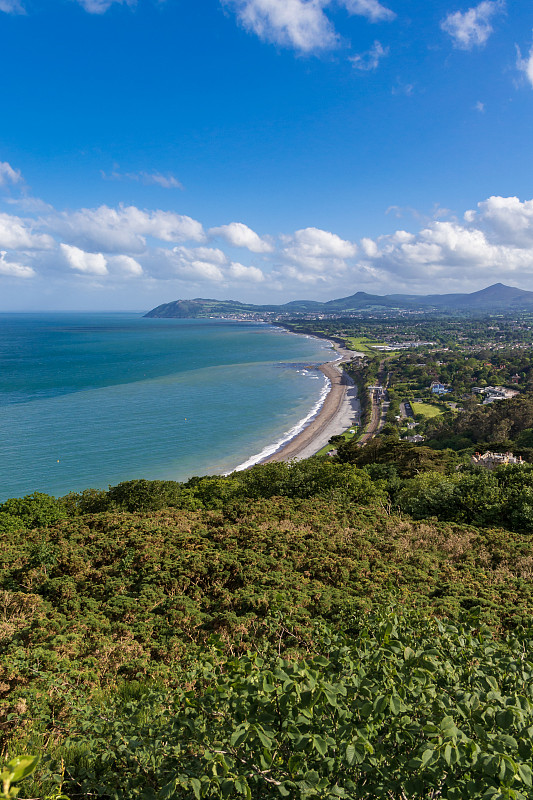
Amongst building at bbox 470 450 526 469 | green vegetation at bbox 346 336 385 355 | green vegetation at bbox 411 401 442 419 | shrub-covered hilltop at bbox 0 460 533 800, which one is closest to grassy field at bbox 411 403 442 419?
green vegetation at bbox 411 401 442 419

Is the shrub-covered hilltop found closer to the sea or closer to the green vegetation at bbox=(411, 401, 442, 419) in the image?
the sea

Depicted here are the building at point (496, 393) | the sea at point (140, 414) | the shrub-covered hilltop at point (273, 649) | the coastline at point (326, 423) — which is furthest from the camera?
the building at point (496, 393)

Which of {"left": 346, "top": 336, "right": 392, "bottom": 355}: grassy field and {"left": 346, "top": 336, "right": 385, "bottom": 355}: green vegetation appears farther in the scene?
{"left": 346, "top": 336, "right": 392, "bottom": 355}: grassy field

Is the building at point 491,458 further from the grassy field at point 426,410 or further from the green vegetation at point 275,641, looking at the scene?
the grassy field at point 426,410

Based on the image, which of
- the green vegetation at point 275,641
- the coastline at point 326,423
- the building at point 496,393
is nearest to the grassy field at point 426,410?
the building at point 496,393

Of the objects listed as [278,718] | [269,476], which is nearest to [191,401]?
[269,476]

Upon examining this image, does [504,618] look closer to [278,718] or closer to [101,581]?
[278,718]

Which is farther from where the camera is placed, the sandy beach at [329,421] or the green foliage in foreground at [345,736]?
the sandy beach at [329,421]

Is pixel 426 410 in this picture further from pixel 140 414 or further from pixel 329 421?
pixel 140 414
